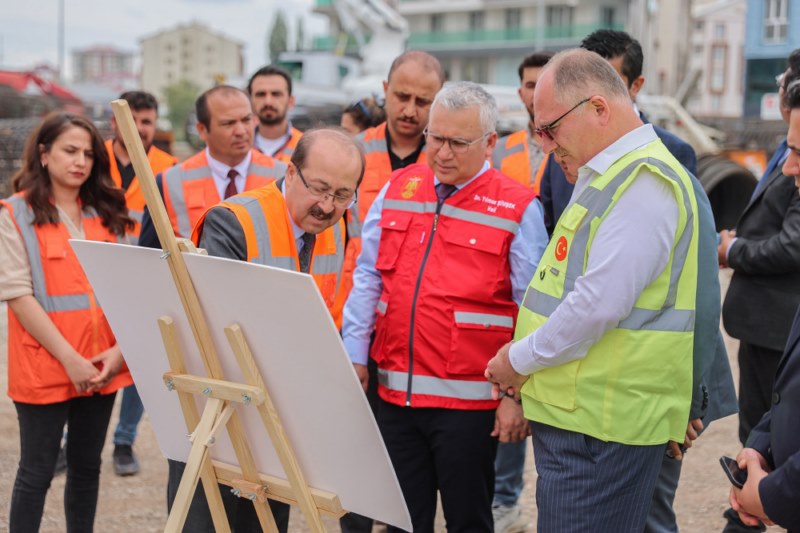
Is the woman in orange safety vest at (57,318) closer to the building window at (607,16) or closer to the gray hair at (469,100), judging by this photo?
the gray hair at (469,100)

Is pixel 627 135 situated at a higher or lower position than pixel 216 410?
higher

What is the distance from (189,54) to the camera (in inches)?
4641

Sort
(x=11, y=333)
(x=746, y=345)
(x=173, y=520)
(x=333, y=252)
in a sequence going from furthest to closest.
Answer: (x=746, y=345)
(x=11, y=333)
(x=333, y=252)
(x=173, y=520)

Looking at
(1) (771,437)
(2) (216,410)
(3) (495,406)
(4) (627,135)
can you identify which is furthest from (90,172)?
(1) (771,437)

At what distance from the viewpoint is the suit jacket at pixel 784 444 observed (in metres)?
2.18

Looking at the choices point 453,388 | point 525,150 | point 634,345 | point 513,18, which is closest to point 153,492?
point 453,388

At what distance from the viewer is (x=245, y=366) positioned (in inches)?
96.8

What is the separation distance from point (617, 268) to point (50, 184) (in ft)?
8.02

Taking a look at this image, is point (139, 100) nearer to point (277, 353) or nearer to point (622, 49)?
point (622, 49)

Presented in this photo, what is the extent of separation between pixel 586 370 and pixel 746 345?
1809 mm

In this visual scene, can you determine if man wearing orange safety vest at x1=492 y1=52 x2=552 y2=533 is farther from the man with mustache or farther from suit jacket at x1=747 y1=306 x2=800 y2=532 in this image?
suit jacket at x1=747 y1=306 x2=800 y2=532

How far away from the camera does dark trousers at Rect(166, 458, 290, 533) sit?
117 inches

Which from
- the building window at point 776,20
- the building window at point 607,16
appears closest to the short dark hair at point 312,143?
the building window at point 776,20

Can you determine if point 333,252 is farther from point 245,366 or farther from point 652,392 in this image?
point 652,392
